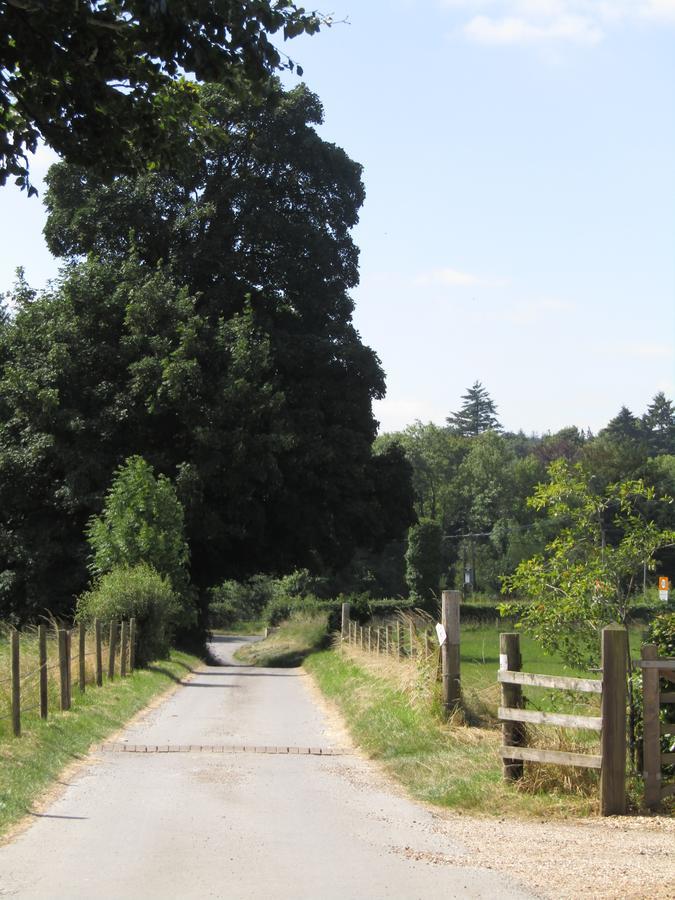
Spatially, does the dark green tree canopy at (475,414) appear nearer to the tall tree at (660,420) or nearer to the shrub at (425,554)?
the tall tree at (660,420)

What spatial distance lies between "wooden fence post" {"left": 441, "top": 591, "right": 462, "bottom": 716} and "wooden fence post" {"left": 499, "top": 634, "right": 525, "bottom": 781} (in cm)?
317

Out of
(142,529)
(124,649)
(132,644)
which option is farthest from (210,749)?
(142,529)

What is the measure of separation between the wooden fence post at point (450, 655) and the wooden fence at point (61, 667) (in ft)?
18.6

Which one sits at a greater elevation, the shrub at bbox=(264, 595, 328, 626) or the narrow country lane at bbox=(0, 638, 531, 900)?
the narrow country lane at bbox=(0, 638, 531, 900)

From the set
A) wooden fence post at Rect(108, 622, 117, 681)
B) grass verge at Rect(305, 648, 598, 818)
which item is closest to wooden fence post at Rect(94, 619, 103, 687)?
wooden fence post at Rect(108, 622, 117, 681)

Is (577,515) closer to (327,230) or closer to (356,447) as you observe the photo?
(356,447)

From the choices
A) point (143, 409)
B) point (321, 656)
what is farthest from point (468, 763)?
point (143, 409)

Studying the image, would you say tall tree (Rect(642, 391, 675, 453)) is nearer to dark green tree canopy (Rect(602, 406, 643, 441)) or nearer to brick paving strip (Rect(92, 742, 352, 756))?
dark green tree canopy (Rect(602, 406, 643, 441))

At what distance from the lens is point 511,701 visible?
481 inches

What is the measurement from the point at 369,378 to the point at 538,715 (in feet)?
103

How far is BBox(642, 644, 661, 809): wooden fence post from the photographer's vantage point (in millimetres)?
10570

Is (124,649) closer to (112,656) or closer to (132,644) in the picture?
(132,644)

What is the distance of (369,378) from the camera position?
1668 inches

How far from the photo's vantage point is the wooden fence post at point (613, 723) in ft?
34.4
